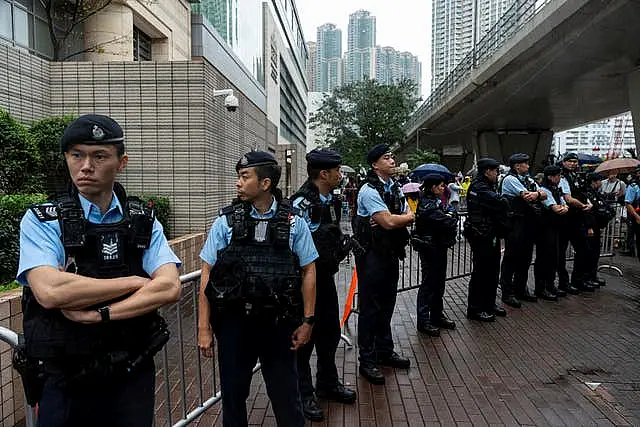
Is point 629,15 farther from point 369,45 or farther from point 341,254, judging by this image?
point 369,45

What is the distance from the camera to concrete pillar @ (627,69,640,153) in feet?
48.0

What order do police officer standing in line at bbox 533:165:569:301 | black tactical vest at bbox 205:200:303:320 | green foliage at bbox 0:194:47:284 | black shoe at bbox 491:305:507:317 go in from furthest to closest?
police officer standing in line at bbox 533:165:569:301
black shoe at bbox 491:305:507:317
green foliage at bbox 0:194:47:284
black tactical vest at bbox 205:200:303:320

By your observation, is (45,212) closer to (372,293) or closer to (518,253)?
(372,293)

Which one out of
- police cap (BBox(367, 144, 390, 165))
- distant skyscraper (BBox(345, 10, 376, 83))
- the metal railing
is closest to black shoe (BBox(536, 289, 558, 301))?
police cap (BBox(367, 144, 390, 165))

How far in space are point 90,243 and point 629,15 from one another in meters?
12.6

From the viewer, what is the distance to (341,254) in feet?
12.1

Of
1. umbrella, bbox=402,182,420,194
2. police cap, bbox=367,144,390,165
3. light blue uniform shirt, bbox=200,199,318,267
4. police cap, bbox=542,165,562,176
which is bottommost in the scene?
light blue uniform shirt, bbox=200,199,318,267

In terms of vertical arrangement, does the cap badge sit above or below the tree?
below

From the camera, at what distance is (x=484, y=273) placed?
19.9ft

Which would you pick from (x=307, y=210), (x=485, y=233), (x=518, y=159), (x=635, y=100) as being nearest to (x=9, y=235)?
(x=307, y=210)

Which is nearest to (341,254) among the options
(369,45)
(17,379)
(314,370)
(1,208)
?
(314,370)

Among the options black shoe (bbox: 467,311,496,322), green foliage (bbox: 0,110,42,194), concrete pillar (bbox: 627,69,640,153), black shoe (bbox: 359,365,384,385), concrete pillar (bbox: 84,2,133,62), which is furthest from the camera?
concrete pillar (bbox: 627,69,640,153)

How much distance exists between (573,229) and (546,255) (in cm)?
88

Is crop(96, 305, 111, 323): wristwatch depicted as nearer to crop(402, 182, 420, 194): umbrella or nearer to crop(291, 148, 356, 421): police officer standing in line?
crop(291, 148, 356, 421): police officer standing in line
